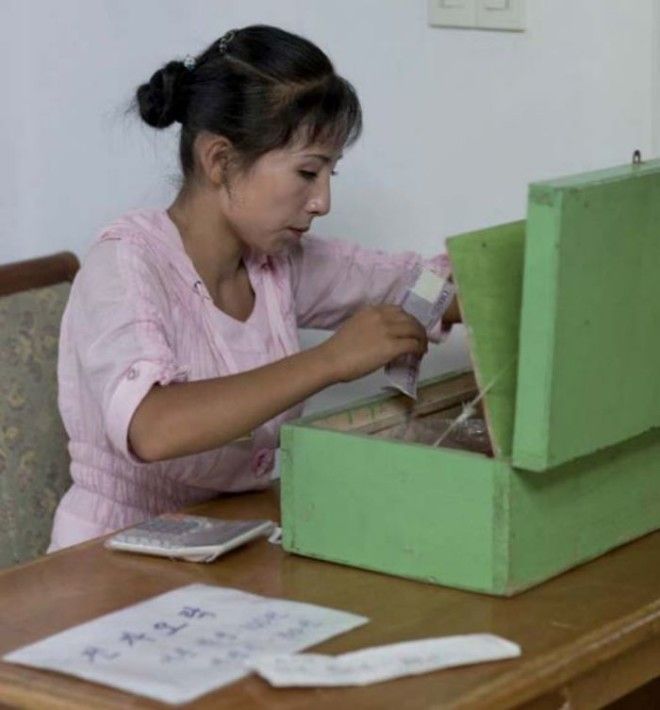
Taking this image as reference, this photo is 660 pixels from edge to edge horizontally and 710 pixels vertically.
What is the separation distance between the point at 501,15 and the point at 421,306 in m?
0.48

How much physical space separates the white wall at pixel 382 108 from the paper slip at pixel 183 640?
0.87 m

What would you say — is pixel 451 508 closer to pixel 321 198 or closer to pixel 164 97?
pixel 321 198

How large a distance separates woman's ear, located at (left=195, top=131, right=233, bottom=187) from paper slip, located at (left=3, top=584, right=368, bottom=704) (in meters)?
0.57

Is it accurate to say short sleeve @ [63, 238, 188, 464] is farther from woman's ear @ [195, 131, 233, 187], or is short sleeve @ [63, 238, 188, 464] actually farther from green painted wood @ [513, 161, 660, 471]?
green painted wood @ [513, 161, 660, 471]

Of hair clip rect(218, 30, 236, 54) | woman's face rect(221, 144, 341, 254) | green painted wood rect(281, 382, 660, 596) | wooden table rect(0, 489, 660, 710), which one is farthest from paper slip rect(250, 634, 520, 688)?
hair clip rect(218, 30, 236, 54)

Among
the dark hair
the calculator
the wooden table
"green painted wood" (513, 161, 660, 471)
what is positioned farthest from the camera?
the dark hair

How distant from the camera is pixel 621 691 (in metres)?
1.50

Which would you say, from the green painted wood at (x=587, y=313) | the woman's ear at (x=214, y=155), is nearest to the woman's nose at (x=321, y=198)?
the woman's ear at (x=214, y=155)

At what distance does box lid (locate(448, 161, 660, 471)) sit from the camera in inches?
57.6

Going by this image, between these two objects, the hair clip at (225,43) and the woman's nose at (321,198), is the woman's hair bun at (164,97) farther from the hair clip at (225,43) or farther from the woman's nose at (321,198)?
the woman's nose at (321,198)

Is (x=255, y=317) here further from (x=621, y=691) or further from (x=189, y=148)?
(x=621, y=691)

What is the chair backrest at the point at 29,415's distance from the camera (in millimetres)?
2184

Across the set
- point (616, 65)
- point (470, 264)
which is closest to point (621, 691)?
point (470, 264)

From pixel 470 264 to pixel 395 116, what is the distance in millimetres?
840
